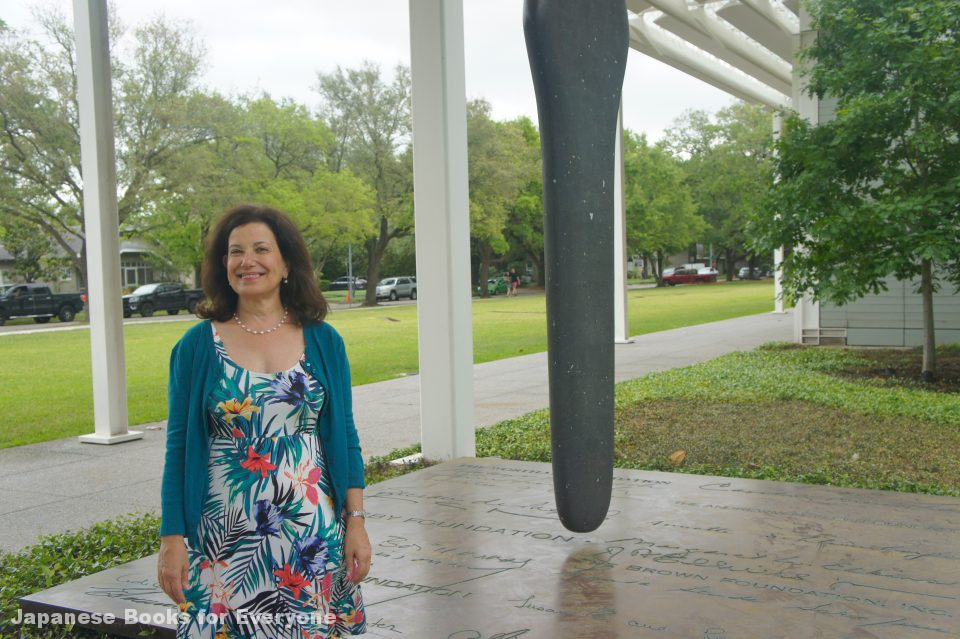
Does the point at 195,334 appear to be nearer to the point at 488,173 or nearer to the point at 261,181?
the point at 261,181

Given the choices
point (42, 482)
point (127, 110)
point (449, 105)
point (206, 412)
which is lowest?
point (42, 482)

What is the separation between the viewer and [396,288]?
48250 mm

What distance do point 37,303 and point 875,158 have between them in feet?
92.1

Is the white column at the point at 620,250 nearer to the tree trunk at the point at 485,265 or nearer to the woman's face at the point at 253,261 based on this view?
the woman's face at the point at 253,261

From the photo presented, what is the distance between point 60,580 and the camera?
4480 mm

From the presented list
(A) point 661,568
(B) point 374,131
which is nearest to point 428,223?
(A) point 661,568

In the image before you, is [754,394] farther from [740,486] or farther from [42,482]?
[42,482]

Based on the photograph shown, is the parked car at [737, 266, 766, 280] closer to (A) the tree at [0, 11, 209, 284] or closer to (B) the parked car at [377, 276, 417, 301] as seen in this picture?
(B) the parked car at [377, 276, 417, 301]

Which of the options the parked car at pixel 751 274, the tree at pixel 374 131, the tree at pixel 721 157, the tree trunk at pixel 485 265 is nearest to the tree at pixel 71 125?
the tree at pixel 374 131

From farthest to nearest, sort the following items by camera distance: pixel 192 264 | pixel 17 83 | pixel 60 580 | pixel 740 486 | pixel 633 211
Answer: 1. pixel 633 211
2. pixel 192 264
3. pixel 17 83
4. pixel 740 486
5. pixel 60 580

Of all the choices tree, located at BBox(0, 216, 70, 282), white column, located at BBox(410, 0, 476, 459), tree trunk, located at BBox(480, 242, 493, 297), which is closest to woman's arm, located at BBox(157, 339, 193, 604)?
white column, located at BBox(410, 0, 476, 459)

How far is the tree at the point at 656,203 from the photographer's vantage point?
186ft

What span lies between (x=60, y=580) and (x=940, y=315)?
46.5 ft

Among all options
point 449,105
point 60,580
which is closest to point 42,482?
point 60,580
